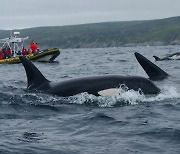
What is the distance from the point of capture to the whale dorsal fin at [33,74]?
15.4m

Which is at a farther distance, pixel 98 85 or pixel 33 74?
pixel 33 74

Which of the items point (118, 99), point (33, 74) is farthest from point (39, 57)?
point (118, 99)

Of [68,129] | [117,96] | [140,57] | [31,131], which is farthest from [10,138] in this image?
[140,57]

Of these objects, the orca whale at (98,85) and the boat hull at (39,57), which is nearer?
the orca whale at (98,85)

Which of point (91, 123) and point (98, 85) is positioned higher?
point (98, 85)

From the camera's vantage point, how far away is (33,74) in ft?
50.7

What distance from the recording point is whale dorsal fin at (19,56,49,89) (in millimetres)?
15406

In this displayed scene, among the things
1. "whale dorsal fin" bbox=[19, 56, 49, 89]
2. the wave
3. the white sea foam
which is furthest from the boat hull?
the white sea foam

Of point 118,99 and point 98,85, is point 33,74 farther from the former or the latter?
point 118,99

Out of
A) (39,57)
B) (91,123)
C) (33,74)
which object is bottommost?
(39,57)

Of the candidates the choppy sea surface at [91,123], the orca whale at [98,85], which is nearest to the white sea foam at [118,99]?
the choppy sea surface at [91,123]

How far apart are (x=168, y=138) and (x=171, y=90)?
6.35 m

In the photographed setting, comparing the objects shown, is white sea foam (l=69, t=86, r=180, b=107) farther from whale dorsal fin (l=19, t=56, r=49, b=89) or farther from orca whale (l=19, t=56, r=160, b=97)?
whale dorsal fin (l=19, t=56, r=49, b=89)

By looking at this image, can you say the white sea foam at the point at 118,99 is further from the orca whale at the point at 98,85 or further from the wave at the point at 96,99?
the orca whale at the point at 98,85
